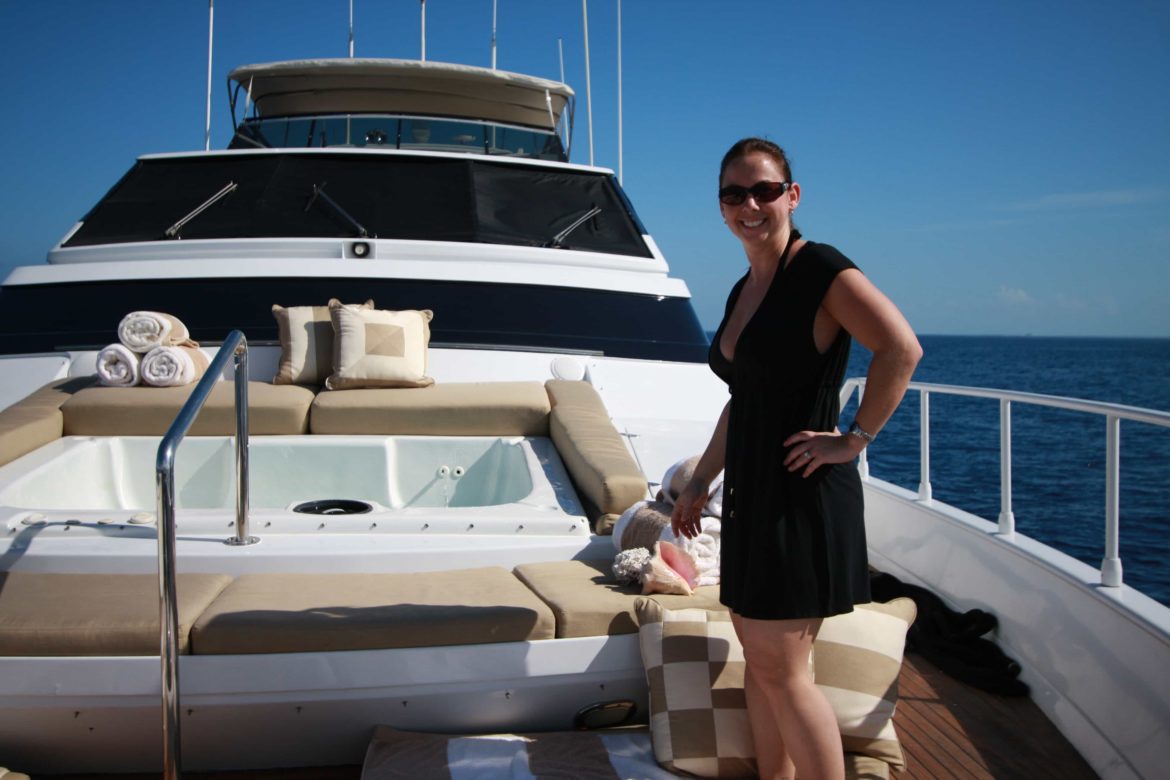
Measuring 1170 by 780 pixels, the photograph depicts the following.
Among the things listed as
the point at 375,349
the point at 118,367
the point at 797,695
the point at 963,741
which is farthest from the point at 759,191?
the point at 118,367

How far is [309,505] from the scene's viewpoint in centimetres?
315

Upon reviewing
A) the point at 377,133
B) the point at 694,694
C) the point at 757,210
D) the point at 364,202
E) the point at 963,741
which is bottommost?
the point at 963,741

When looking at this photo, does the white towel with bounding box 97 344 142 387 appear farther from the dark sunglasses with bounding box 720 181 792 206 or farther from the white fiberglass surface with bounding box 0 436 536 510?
the dark sunglasses with bounding box 720 181 792 206

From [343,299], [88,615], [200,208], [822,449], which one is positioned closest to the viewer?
[822,449]

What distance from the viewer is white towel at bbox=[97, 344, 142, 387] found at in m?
3.89

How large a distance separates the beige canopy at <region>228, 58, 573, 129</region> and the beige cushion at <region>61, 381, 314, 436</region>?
3.68m

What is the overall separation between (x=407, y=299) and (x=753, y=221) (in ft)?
9.80

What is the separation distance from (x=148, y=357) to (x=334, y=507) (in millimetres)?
1304

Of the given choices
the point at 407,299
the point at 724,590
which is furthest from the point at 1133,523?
the point at 724,590

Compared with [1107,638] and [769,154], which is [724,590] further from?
[1107,638]

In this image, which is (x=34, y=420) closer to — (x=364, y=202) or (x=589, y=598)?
(x=364, y=202)

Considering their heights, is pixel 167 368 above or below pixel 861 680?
above

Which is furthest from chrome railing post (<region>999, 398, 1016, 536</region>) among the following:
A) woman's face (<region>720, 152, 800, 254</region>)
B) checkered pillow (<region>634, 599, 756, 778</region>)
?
woman's face (<region>720, 152, 800, 254</region>)

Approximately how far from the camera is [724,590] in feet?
6.25
